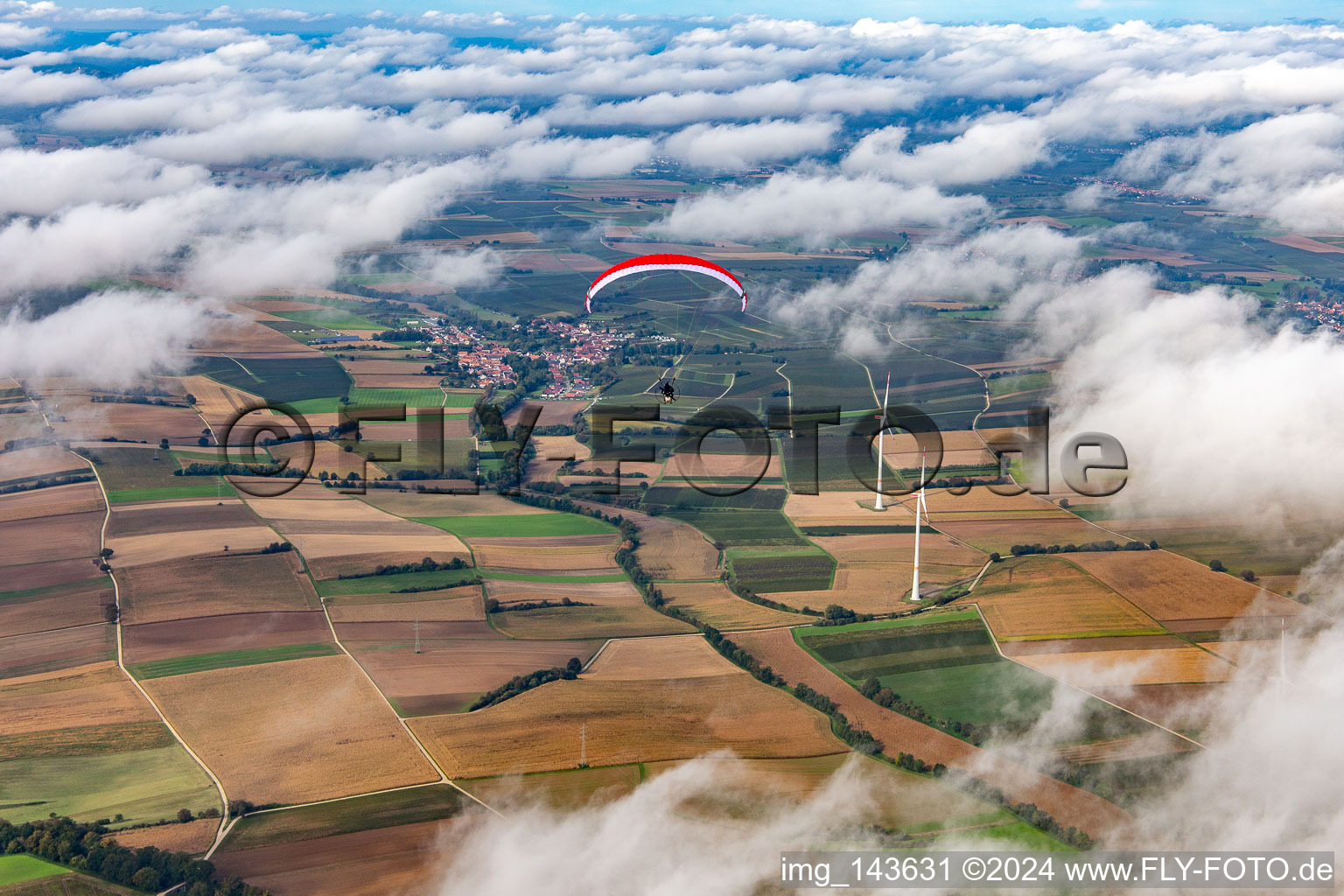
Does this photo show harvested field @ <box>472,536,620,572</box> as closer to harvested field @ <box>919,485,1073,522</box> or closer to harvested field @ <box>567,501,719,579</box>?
harvested field @ <box>567,501,719,579</box>

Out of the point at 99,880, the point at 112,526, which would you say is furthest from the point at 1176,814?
the point at 112,526

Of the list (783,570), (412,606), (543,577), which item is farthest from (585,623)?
(783,570)

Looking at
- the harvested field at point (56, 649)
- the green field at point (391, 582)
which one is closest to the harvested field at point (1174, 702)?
the green field at point (391, 582)

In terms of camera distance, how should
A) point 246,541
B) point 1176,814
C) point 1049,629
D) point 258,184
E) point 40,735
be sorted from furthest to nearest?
point 258,184, point 246,541, point 1049,629, point 40,735, point 1176,814

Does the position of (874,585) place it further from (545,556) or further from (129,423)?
(129,423)

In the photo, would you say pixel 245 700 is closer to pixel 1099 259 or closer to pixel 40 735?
pixel 40 735
